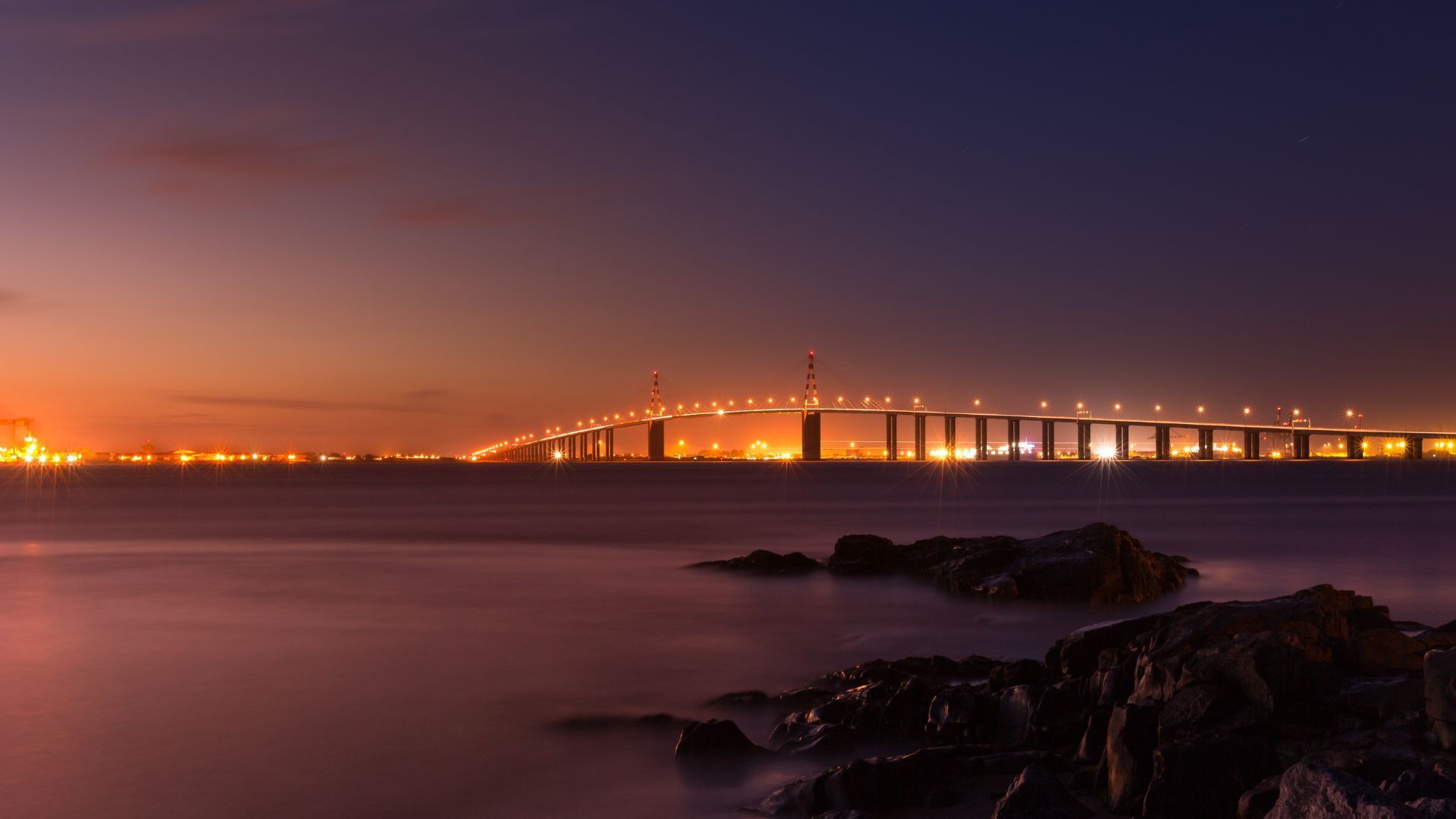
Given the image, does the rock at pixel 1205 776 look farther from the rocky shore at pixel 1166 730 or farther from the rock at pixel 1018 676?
the rock at pixel 1018 676

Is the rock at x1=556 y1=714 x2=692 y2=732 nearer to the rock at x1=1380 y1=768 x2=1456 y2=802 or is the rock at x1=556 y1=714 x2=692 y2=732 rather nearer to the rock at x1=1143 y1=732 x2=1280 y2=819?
the rock at x1=1143 y1=732 x2=1280 y2=819

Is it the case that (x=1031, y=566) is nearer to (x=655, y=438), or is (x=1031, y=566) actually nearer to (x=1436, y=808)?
(x=1436, y=808)

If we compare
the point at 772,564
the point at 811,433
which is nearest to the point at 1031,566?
the point at 772,564

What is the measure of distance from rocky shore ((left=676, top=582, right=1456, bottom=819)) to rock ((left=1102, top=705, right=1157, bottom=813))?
11 millimetres

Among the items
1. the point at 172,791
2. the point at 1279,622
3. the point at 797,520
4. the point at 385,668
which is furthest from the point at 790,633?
the point at 797,520

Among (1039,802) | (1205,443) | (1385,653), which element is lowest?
(1039,802)

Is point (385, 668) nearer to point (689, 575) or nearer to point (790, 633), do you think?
point (790, 633)

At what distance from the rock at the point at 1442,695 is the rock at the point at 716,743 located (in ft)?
12.6

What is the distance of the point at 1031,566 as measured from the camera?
15.4 metres

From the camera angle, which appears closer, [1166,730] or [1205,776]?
[1205,776]

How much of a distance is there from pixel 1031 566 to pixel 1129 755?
9.59 m

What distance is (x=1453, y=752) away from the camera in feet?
19.2

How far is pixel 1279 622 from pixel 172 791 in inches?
286

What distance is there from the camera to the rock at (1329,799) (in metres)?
4.00
